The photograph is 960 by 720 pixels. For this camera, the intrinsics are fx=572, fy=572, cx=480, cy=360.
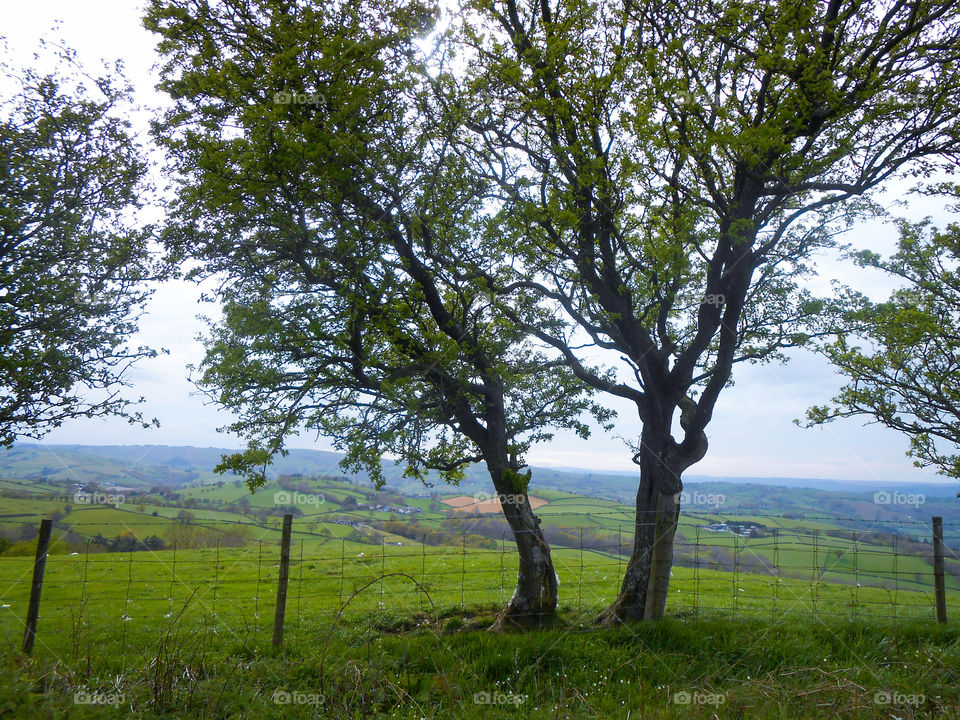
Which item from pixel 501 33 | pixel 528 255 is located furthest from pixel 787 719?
pixel 501 33

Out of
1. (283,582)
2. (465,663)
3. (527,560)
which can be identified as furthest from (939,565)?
(283,582)

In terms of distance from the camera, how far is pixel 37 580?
8.04 m

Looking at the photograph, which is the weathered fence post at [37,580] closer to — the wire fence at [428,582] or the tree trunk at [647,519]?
the wire fence at [428,582]

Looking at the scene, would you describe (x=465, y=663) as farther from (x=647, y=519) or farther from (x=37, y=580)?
(x=37, y=580)

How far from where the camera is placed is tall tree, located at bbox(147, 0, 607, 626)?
9102 mm

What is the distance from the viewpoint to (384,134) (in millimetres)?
10320

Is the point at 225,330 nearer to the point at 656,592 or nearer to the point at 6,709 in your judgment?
the point at 6,709

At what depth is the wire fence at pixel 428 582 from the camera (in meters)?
10.3

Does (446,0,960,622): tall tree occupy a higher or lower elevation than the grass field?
higher

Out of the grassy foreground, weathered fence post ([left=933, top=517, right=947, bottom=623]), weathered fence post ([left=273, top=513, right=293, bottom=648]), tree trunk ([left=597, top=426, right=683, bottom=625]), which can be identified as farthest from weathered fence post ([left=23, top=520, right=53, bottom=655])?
weathered fence post ([left=933, top=517, right=947, bottom=623])

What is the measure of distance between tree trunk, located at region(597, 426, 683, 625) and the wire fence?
40cm

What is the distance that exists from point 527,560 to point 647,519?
2558 millimetres

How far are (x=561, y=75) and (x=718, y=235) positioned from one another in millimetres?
4127

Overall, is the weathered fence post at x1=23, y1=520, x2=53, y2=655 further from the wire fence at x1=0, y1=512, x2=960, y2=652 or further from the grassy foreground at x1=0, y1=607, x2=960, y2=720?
the grassy foreground at x1=0, y1=607, x2=960, y2=720
